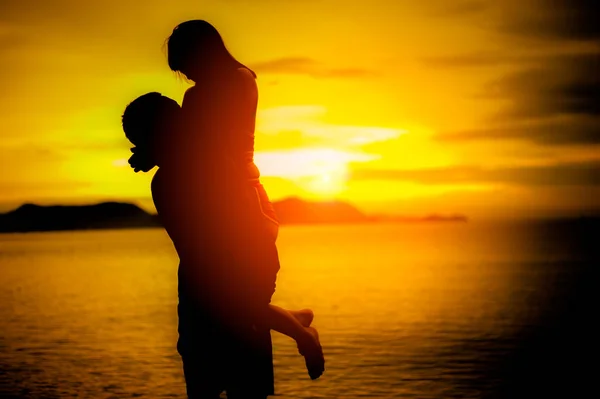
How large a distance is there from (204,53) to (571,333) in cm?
6064

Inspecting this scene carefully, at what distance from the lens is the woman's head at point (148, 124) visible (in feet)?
15.8

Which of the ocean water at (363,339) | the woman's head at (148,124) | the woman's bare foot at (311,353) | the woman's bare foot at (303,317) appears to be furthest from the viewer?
the ocean water at (363,339)

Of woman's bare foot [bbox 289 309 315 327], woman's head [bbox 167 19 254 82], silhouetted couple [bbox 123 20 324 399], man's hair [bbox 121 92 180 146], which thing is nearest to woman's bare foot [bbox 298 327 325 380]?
woman's bare foot [bbox 289 309 315 327]

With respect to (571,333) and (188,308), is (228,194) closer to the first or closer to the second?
(188,308)

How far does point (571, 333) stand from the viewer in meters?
61.3

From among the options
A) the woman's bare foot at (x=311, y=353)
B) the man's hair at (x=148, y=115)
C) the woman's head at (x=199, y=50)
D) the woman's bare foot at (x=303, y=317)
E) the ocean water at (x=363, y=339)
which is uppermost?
the woman's head at (x=199, y=50)

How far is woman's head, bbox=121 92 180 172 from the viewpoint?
15.8ft

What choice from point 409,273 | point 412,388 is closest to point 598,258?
point 409,273

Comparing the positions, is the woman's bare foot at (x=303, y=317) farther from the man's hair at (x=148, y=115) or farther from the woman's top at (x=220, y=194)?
the man's hair at (x=148, y=115)

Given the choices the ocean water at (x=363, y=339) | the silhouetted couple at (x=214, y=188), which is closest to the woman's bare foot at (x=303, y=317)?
the silhouetted couple at (x=214, y=188)

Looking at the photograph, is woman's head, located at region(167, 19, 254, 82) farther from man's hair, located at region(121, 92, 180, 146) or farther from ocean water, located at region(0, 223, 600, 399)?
ocean water, located at region(0, 223, 600, 399)

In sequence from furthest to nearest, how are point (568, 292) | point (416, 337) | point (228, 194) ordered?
point (568, 292) < point (416, 337) < point (228, 194)

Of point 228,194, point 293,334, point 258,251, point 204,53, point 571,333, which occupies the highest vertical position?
point 204,53

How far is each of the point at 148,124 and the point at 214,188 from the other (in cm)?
52
